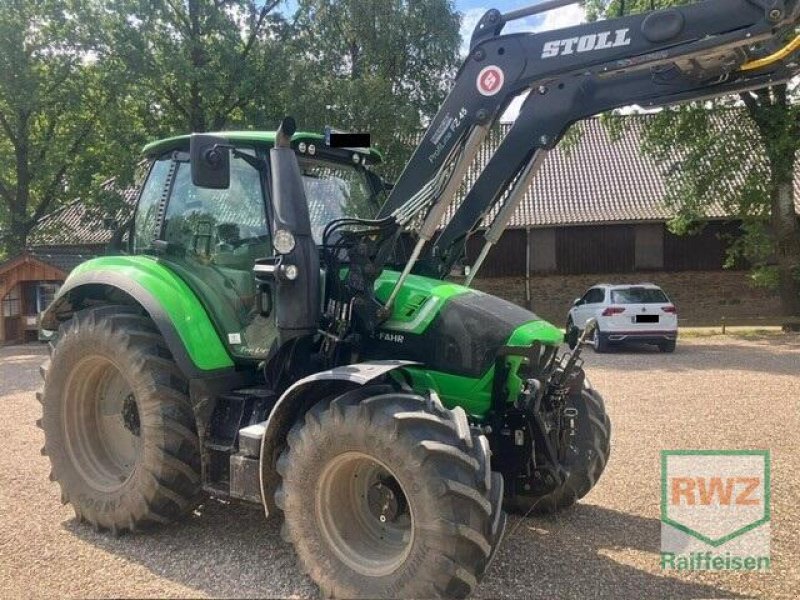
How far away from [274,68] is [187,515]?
60.4ft

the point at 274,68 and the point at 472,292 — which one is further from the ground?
the point at 274,68

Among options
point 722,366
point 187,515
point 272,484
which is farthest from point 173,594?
point 722,366

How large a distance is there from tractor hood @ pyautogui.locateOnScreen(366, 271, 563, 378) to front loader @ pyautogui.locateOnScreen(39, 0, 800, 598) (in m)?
0.01

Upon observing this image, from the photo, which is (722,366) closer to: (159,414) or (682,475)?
(682,475)

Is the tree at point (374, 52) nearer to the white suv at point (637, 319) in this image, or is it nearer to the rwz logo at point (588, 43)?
the white suv at point (637, 319)

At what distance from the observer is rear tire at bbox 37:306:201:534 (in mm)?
4180

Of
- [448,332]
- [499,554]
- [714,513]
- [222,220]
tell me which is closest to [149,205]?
[222,220]

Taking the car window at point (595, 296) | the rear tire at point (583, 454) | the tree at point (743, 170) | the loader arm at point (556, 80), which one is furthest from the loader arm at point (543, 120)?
the tree at point (743, 170)

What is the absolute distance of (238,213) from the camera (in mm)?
4480

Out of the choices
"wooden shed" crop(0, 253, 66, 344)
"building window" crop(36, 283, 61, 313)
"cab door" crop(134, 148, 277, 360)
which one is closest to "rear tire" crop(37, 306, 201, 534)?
"cab door" crop(134, 148, 277, 360)

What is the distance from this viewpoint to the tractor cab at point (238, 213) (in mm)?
4297

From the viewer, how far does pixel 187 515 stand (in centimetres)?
459

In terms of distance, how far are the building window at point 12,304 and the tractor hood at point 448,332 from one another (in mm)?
19288

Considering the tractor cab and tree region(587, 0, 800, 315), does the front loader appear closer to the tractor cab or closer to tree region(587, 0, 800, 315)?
the tractor cab
